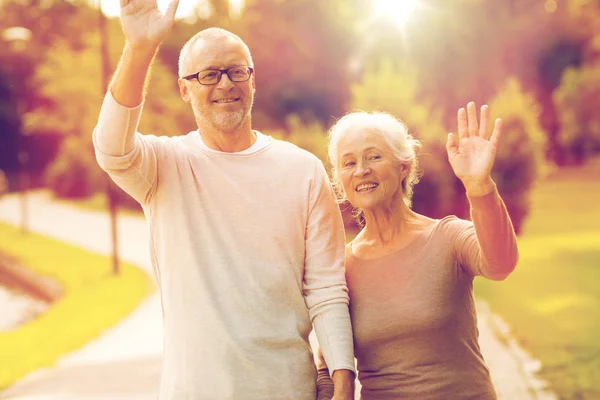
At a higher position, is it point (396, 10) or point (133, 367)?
point (396, 10)

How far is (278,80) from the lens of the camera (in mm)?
32531

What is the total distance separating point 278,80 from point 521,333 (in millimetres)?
23624

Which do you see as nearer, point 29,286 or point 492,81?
point 29,286

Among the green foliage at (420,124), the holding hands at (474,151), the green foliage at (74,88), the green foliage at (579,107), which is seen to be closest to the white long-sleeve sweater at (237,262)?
the holding hands at (474,151)

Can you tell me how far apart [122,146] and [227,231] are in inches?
18.6

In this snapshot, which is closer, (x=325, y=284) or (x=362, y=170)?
(x=325, y=284)

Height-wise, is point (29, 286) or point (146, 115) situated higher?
→ point (146, 115)

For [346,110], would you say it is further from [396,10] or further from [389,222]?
[389,222]

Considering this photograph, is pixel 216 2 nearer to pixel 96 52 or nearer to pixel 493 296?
pixel 96 52

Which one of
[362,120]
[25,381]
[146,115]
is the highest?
[146,115]

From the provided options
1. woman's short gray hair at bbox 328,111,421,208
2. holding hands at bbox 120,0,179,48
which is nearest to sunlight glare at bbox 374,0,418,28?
woman's short gray hair at bbox 328,111,421,208

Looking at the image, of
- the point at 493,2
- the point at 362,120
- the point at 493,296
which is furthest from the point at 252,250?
the point at 493,2

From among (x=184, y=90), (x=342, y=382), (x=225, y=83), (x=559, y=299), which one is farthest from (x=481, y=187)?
(x=559, y=299)

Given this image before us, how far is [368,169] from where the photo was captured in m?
3.13
